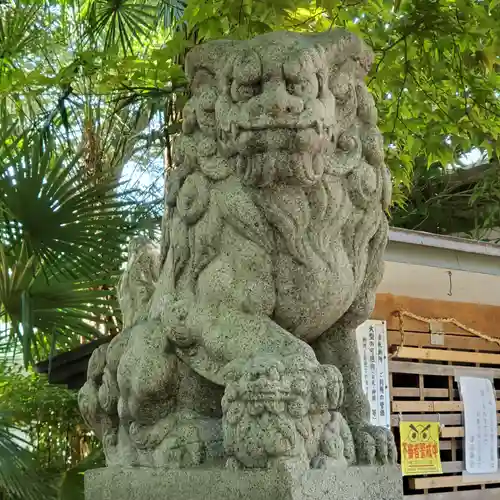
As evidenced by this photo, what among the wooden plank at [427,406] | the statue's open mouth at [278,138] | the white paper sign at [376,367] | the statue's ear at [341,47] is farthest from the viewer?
the wooden plank at [427,406]

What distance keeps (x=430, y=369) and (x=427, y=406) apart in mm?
220

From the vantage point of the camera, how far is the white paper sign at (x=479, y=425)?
4.86m

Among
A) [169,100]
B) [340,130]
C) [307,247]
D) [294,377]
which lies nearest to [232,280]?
[307,247]

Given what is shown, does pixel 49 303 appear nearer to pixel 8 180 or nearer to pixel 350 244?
pixel 8 180

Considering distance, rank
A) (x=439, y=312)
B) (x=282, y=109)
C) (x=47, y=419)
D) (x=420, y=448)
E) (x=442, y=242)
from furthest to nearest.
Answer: (x=47, y=419) < (x=439, y=312) < (x=420, y=448) < (x=442, y=242) < (x=282, y=109)

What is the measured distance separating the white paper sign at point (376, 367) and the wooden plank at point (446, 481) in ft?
1.47

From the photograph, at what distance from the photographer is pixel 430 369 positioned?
472 centimetres

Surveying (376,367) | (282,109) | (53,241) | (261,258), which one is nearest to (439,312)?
(376,367)

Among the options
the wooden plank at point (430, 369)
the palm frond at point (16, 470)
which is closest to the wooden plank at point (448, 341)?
the wooden plank at point (430, 369)

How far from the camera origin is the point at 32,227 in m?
3.43

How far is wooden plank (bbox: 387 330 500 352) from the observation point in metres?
4.57

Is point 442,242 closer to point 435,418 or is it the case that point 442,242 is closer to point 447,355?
point 447,355

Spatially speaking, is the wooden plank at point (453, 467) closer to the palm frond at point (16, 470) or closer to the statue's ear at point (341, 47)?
the palm frond at point (16, 470)

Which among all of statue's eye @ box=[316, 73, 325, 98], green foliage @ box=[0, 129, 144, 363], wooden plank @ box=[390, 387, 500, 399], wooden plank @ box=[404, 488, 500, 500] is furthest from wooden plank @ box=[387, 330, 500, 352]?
statue's eye @ box=[316, 73, 325, 98]
